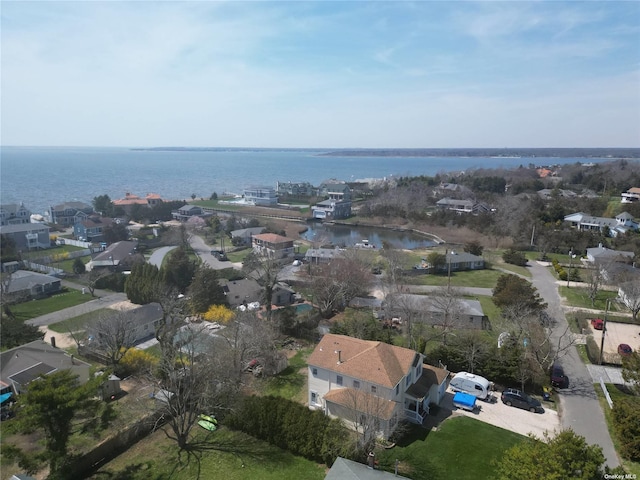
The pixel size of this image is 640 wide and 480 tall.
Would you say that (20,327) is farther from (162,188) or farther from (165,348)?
(162,188)

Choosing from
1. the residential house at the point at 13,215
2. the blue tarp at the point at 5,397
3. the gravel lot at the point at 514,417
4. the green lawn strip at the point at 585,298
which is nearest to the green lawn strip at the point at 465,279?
the green lawn strip at the point at 585,298

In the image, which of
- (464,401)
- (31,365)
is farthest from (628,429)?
(31,365)

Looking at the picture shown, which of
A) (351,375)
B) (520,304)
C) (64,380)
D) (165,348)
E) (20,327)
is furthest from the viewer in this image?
(520,304)

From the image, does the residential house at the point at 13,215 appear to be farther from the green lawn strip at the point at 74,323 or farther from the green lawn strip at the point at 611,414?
the green lawn strip at the point at 611,414

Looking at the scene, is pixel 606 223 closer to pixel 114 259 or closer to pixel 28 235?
pixel 114 259

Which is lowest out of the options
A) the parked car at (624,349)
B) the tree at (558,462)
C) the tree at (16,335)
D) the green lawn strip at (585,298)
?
the green lawn strip at (585,298)

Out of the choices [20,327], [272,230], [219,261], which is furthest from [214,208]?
[20,327]
